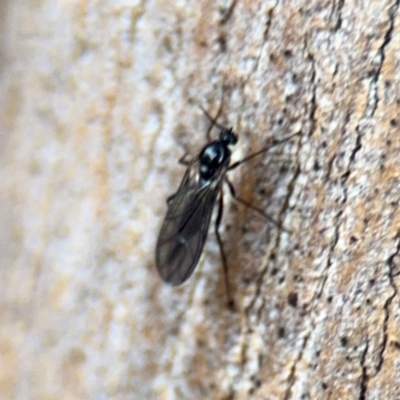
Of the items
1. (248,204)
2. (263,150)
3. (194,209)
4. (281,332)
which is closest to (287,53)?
(263,150)

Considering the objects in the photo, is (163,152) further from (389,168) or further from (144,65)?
(389,168)

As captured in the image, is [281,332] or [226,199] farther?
[226,199]

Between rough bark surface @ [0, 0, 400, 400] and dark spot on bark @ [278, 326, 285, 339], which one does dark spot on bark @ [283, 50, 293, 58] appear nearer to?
rough bark surface @ [0, 0, 400, 400]

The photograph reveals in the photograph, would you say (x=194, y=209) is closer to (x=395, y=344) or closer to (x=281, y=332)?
(x=281, y=332)

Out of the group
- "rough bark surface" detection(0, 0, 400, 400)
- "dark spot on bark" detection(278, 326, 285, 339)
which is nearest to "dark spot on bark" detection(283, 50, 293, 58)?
"rough bark surface" detection(0, 0, 400, 400)

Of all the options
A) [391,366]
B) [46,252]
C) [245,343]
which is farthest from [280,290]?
[46,252]

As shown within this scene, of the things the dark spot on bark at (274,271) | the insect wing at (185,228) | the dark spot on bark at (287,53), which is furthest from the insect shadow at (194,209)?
the dark spot on bark at (287,53)

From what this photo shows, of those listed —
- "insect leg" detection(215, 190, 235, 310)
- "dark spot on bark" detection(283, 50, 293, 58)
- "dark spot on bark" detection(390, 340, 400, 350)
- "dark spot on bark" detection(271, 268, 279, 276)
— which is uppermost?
"dark spot on bark" detection(283, 50, 293, 58)

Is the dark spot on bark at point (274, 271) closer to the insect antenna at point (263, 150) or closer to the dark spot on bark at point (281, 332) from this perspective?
the dark spot on bark at point (281, 332)
